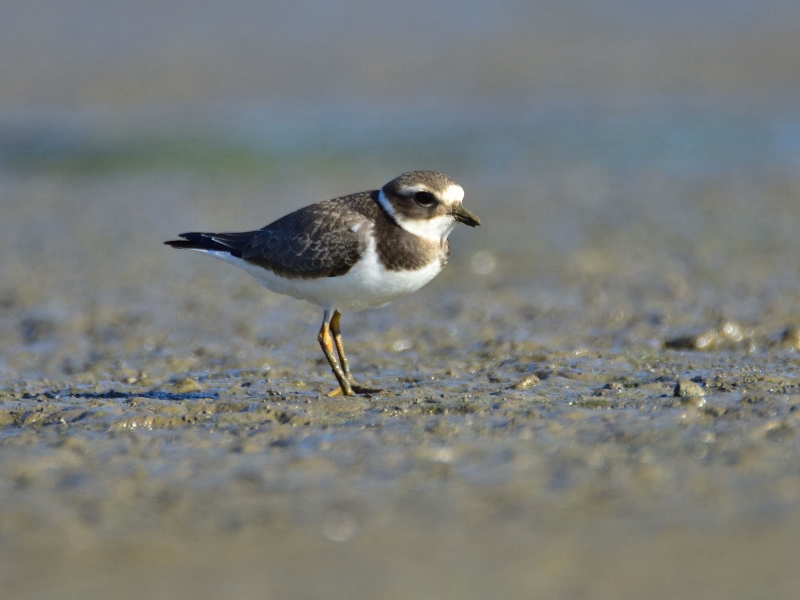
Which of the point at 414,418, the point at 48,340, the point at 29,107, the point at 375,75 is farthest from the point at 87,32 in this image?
the point at 414,418

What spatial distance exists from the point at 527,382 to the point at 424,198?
55.0 inches

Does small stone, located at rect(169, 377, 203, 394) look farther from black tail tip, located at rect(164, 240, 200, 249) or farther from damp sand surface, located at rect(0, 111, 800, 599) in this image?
black tail tip, located at rect(164, 240, 200, 249)

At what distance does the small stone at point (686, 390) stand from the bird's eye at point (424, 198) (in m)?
1.91

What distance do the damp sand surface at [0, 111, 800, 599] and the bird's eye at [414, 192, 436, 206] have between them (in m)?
1.23

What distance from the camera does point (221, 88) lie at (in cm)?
1988

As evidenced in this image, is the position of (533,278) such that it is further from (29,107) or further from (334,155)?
(29,107)

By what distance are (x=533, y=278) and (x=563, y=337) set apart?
188 cm

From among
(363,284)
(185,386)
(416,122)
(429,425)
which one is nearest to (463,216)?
(363,284)

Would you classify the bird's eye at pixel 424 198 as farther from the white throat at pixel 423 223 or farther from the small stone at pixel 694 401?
the small stone at pixel 694 401

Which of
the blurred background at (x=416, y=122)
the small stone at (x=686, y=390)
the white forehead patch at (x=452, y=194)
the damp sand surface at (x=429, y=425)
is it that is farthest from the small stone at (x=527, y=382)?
the blurred background at (x=416, y=122)

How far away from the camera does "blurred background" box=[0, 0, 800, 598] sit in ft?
14.8

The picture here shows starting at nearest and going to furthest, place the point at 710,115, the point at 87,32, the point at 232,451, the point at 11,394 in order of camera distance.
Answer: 1. the point at 232,451
2. the point at 11,394
3. the point at 710,115
4. the point at 87,32

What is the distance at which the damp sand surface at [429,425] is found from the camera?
14.4ft

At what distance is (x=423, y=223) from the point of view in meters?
6.70
